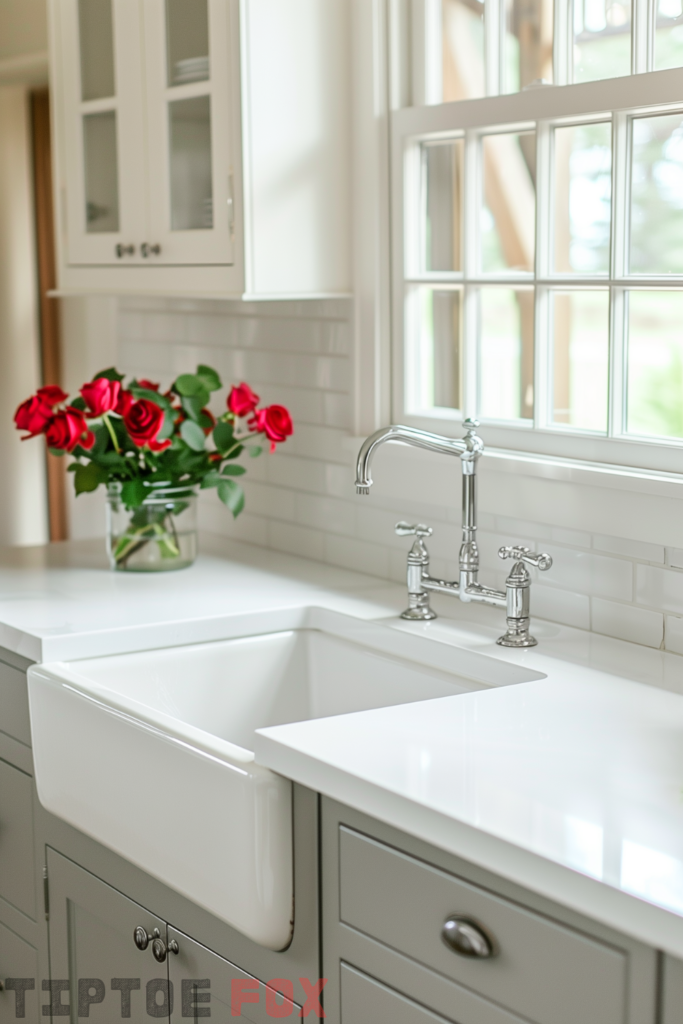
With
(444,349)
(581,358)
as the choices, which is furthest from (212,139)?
(581,358)

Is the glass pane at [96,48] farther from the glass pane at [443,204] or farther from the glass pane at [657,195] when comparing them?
the glass pane at [657,195]

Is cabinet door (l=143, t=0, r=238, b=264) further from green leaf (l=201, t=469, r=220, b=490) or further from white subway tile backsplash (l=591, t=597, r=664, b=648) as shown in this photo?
white subway tile backsplash (l=591, t=597, r=664, b=648)

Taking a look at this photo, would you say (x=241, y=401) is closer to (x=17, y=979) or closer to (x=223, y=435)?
(x=223, y=435)

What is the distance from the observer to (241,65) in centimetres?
211

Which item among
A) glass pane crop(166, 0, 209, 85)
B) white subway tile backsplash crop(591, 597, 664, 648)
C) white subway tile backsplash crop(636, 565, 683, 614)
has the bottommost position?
white subway tile backsplash crop(591, 597, 664, 648)

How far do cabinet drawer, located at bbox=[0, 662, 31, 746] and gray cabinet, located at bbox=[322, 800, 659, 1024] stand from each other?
77cm

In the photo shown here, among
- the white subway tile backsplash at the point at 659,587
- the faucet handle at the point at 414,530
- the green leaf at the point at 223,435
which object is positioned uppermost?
the green leaf at the point at 223,435

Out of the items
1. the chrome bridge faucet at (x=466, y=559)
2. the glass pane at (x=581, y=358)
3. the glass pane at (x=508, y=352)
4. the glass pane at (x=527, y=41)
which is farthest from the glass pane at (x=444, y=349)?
the glass pane at (x=581, y=358)

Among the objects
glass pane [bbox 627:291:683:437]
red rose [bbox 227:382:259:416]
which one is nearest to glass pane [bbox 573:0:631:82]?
red rose [bbox 227:382:259:416]

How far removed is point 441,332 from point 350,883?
1.62 metres

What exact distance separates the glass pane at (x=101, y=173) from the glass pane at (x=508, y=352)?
2263 millimetres

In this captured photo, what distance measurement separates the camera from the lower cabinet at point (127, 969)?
1.50m

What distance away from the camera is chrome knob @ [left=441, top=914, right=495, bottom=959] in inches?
45.0

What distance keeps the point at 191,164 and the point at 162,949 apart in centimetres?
147
